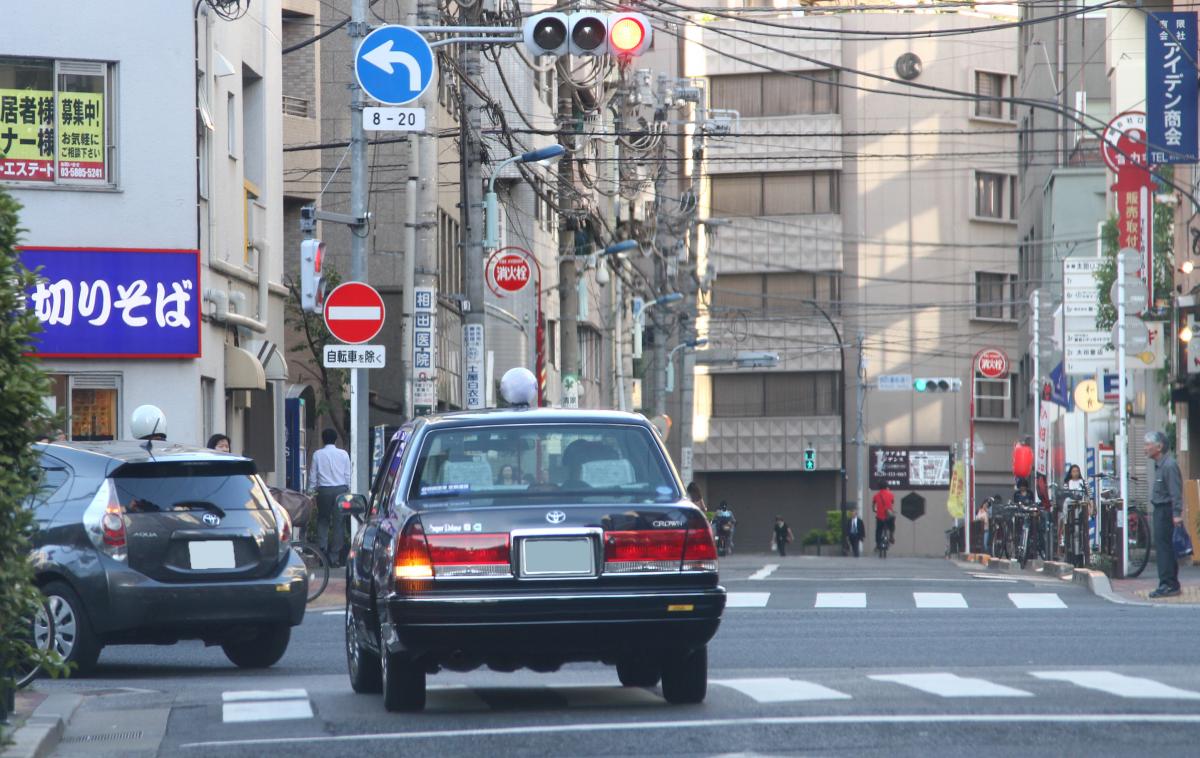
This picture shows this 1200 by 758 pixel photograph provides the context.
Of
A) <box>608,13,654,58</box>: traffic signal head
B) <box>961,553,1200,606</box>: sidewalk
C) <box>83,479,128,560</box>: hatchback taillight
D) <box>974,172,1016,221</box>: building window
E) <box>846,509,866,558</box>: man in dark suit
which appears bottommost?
<box>846,509,866,558</box>: man in dark suit

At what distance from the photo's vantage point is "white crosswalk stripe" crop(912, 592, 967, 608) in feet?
66.7

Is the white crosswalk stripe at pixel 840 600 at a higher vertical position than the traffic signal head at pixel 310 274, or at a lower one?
lower

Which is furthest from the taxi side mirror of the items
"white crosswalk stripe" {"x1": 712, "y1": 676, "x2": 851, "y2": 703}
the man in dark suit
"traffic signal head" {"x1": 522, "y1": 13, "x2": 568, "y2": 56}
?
the man in dark suit

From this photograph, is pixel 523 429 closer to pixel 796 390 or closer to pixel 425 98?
pixel 425 98

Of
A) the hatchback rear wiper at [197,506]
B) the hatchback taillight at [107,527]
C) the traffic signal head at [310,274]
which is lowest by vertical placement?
the hatchback taillight at [107,527]

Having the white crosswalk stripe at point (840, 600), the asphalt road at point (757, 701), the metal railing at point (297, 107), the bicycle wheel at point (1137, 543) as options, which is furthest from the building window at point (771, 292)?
the asphalt road at point (757, 701)

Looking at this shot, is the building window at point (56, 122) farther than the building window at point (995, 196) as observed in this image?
No

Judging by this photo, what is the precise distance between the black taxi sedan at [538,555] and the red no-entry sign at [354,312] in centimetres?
1083

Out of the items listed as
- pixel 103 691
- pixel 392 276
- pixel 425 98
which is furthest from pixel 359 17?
pixel 392 276

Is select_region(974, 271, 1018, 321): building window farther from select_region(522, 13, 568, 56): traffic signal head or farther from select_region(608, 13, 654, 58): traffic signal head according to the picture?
select_region(608, 13, 654, 58): traffic signal head

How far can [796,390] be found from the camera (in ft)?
247

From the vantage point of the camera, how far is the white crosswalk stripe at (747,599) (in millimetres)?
20564

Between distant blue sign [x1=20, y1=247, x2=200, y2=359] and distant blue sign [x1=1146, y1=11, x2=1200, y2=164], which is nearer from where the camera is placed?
→ distant blue sign [x1=20, y1=247, x2=200, y2=359]

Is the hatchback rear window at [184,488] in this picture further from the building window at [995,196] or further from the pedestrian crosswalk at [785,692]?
the building window at [995,196]
